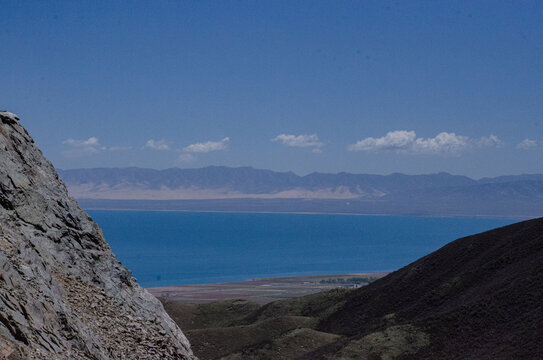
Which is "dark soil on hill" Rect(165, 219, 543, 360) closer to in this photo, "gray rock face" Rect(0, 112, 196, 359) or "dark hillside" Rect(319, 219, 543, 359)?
"dark hillside" Rect(319, 219, 543, 359)

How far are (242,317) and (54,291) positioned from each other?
73.6 metres

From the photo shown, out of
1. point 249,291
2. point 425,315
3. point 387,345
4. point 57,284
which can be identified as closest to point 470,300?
point 425,315

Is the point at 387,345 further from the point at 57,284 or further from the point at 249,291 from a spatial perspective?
the point at 249,291

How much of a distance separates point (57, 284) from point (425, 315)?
169 feet

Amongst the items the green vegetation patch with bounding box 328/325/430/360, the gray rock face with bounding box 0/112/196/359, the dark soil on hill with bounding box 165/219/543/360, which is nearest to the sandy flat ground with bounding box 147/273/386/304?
the dark soil on hill with bounding box 165/219/543/360

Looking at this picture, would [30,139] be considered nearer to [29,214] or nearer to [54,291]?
[29,214]

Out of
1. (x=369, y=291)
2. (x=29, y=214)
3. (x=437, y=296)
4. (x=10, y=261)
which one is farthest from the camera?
(x=369, y=291)

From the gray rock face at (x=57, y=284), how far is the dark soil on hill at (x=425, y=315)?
33.0 metres

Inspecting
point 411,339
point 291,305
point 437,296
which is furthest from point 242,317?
point 411,339

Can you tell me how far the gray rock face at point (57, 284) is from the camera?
48.8 feet

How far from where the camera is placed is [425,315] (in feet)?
209

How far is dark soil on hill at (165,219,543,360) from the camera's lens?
169 ft

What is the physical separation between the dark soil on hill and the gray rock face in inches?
1300

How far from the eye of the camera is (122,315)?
787 inches
